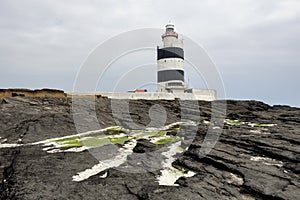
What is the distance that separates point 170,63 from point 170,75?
9.64 feet

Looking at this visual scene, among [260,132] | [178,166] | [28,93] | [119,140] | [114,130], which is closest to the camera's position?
[178,166]

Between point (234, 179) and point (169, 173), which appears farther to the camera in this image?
point (169, 173)

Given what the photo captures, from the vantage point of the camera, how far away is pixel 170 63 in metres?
65.5

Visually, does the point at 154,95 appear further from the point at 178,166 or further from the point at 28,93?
the point at 178,166

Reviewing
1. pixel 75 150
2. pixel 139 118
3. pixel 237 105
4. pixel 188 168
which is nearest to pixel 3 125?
pixel 75 150

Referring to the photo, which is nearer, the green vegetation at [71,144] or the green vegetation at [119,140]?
the green vegetation at [71,144]

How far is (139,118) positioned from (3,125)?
1526 cm

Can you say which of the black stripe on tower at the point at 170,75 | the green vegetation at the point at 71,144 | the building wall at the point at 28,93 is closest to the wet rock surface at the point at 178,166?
the green vegetation at the point at 71,144

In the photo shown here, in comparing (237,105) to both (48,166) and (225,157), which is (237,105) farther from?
(48,166)

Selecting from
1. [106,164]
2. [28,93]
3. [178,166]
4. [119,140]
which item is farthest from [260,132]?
[28,93]

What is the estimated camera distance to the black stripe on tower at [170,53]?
6610 centimetres

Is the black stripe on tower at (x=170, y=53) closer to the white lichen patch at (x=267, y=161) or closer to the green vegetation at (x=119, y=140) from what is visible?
the green vegetation at (x=119, y=140)

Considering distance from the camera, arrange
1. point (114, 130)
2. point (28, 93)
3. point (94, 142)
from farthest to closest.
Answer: point (28, 93), point (114, 130), point (94, 142)

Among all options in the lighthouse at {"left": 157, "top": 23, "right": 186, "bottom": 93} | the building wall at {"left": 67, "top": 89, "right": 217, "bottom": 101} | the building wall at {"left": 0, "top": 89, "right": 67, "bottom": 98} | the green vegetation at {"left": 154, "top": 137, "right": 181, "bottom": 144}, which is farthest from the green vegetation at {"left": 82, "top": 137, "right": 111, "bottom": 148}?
the lighthouse at {"left": 157, "top": 23, "right": 186, "bottom": 93}
